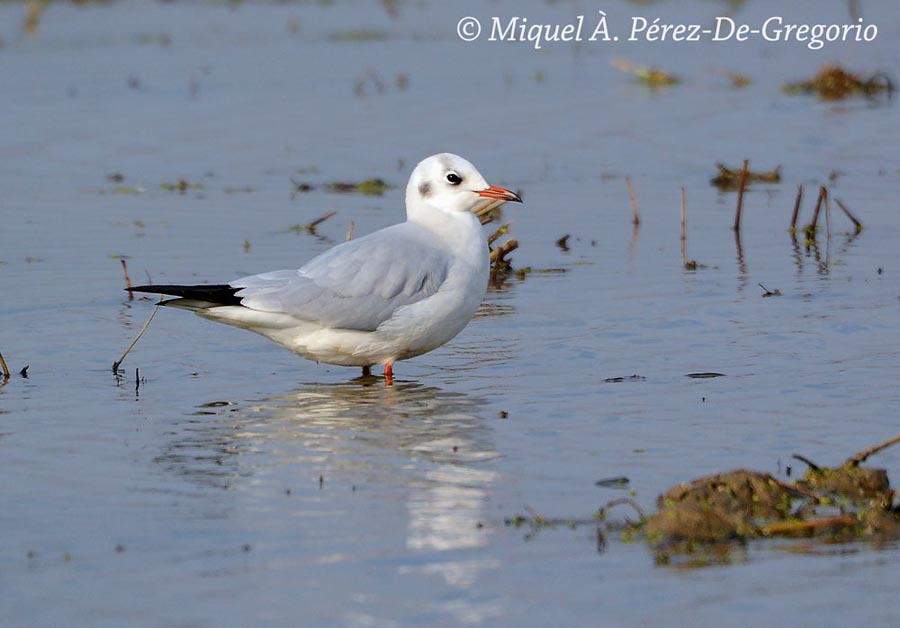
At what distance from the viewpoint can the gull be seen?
8062 millimetres

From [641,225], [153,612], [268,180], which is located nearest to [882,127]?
[641,225]

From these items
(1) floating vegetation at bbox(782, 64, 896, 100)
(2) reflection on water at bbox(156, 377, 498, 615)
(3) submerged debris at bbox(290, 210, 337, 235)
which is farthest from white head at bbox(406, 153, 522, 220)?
(1) floating vegetation at bbox(782, 64, 896, 100)

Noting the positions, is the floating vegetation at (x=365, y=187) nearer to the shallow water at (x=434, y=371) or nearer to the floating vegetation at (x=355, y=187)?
the floating vegetation at (x=355, y=187)

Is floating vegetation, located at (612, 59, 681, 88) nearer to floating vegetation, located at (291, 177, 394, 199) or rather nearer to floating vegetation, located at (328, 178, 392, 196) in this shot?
floating vegetation, located at (291, 177, 394, 199)

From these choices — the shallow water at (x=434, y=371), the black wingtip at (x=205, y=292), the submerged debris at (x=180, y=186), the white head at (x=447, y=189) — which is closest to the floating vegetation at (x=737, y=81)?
the shallow water at (x=434, y=371)

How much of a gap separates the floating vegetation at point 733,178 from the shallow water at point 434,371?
13 cm

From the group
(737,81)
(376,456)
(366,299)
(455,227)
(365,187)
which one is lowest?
(376,456)

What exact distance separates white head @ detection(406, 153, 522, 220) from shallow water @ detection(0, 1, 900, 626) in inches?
33.3

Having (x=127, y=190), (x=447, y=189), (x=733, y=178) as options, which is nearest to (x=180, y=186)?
(x=127, y=190)

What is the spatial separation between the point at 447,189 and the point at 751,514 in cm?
347

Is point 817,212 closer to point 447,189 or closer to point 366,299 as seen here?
point 447,189

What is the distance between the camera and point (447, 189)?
28.4 feet

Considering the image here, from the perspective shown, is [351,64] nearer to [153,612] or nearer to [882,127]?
[882,127]

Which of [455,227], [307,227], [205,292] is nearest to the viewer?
[205,292]
